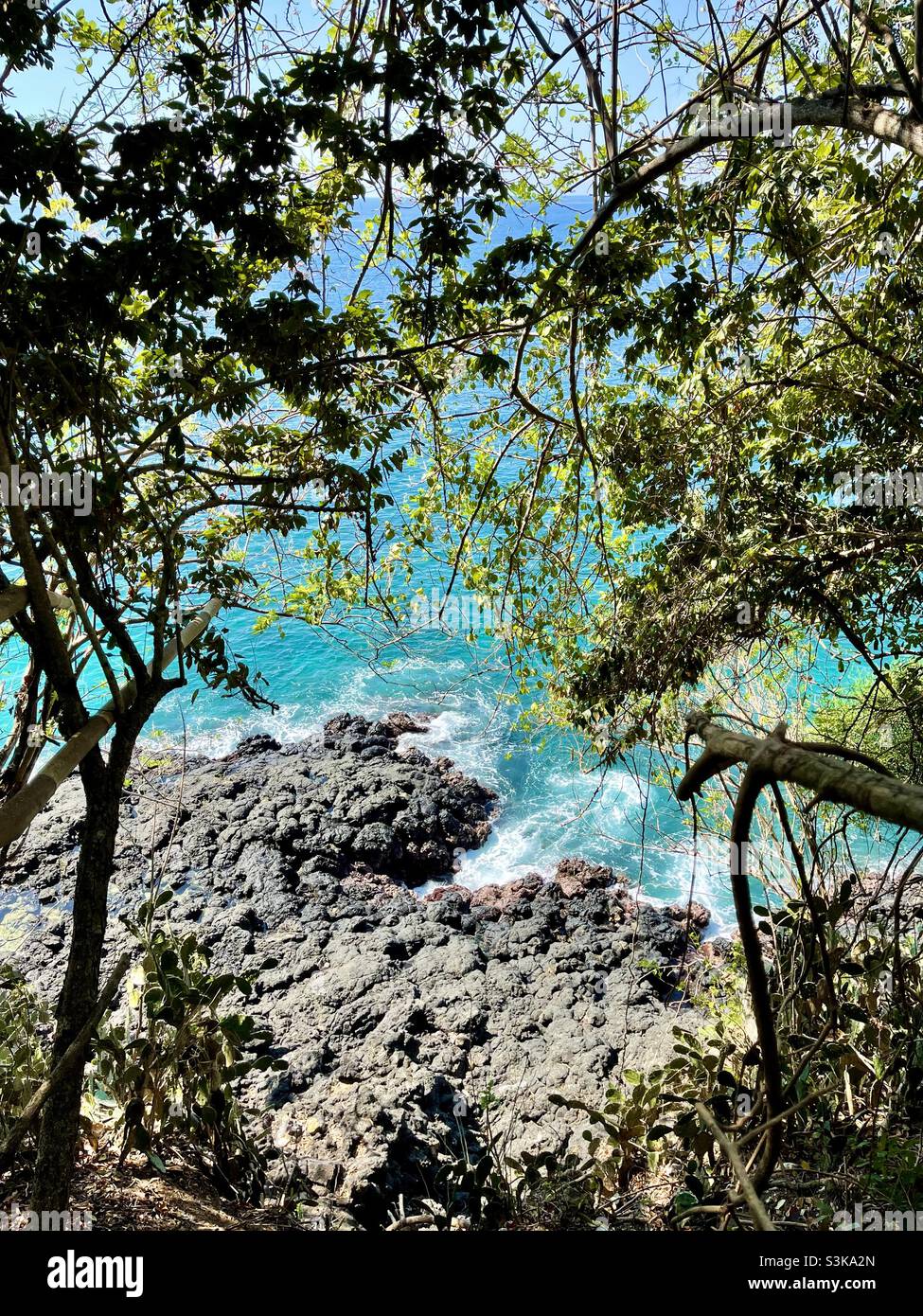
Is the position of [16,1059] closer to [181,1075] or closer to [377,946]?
[181,1075]

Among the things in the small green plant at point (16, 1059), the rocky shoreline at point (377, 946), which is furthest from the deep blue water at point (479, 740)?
the small green plant at point (16, 1059)

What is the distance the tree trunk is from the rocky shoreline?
3.55 ft

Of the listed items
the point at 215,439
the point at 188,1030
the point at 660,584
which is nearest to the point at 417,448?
the point at 215,439

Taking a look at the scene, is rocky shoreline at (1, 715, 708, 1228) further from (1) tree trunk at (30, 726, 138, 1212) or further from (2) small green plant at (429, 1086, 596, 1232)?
(1) tree trunk at (30, 726, 138, 1212)

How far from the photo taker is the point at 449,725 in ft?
46.5

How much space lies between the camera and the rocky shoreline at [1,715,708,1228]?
5934 mm

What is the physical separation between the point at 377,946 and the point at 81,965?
5730 millimetres

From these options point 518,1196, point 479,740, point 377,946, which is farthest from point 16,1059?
point 479,740

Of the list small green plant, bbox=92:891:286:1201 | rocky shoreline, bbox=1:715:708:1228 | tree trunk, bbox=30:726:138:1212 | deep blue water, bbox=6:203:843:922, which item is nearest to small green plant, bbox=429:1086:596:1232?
rocky shoreline, bbox=1:715:708:1228

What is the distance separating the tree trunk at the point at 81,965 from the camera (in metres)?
2.95

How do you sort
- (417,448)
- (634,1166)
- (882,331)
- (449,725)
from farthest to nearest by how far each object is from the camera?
(449,725) → (417,448) → (882,331) → (634,1166)
